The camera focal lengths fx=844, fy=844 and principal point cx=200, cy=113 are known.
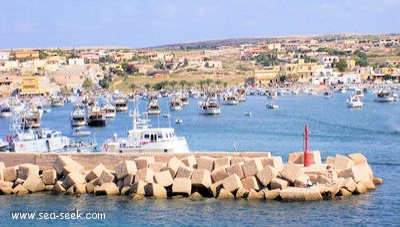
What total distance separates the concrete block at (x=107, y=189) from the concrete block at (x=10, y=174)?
282 centimetres

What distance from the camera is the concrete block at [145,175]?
22.7m

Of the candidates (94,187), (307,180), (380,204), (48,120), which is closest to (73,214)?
(94,187)

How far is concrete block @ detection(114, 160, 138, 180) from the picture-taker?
75.5 feet

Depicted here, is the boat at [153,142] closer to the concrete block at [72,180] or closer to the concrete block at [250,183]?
the concrete block at [72,180]

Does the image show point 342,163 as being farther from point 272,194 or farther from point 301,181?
point 272,194

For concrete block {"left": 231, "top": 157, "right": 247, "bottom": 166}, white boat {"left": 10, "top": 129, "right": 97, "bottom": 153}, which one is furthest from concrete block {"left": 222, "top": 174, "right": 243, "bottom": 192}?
white boat {"left": 10, "top": 129, "right": 97, "bottom": 153}

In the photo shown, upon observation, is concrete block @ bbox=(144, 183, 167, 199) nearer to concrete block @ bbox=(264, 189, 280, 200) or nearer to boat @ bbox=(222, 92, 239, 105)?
concrete block @ bbox=(264, 189, 280, 200)

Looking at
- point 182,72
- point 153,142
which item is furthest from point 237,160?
point 182,72

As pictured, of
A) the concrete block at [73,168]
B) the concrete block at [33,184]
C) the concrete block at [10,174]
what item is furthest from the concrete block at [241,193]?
the concrete block at [10,174]

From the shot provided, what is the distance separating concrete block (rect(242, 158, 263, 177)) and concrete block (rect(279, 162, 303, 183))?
2.07ft

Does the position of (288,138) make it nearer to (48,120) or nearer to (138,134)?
(138,134)

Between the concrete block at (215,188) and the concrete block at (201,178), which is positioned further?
the concrete block at (201,178)

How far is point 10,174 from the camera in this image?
2442cm

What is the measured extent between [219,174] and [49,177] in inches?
199
